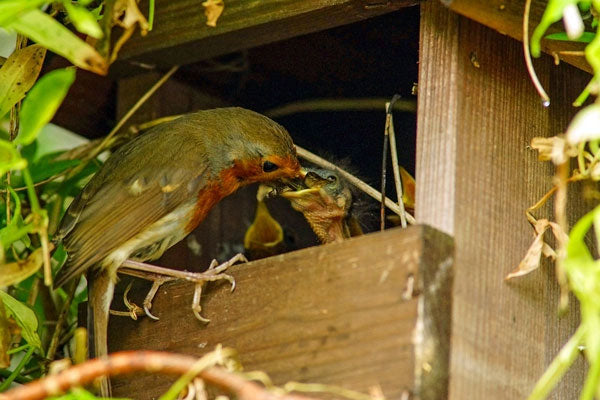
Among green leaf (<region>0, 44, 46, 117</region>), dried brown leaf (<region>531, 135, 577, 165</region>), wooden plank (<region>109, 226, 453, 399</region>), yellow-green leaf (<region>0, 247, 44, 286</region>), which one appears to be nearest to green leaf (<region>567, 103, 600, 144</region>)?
dried brown leaf (<region>531, 135, 577, 165</region>)

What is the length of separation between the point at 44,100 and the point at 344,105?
169cm

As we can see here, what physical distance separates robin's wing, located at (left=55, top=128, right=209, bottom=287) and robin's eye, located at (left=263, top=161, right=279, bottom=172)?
206mm

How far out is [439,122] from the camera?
2174 mm

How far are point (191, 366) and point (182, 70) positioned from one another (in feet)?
6.06

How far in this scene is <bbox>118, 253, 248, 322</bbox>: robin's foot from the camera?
2.29 meters

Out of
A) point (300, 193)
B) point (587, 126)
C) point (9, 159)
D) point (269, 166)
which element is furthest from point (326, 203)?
point (587, 126)

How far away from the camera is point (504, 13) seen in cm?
218

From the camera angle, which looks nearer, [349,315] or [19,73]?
[349,315]

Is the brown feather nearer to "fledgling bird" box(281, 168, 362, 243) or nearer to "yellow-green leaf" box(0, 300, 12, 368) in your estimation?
"fledgling bird" box(281, 168, 362, 243)

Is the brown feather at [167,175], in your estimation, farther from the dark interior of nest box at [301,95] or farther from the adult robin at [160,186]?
the dark interior of nest box at [301,95]

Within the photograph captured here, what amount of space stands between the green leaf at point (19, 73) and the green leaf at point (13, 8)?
48 cm

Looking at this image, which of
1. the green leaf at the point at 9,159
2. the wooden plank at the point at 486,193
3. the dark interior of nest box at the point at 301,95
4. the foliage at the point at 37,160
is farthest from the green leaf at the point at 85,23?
the dark interior of nest box at the point at 301,95

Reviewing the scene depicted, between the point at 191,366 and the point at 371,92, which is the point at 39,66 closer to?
the point at 191,366

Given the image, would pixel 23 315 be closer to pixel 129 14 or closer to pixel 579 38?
pixel 129 14
